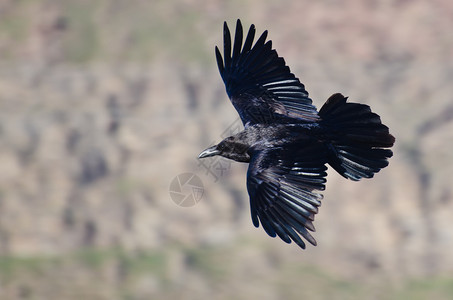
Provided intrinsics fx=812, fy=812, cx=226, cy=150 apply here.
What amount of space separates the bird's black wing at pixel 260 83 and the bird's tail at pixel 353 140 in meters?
0.75

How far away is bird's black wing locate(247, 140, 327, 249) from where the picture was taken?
35.0 feet

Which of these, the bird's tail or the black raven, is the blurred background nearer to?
the black raven

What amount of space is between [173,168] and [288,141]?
1867 inches

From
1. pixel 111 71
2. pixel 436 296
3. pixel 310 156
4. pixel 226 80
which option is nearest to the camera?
pixel 310 156

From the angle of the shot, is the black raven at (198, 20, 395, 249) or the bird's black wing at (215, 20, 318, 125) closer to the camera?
the black raven at (198, 20, 395, 249)

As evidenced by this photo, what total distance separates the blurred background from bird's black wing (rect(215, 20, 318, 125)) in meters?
40.8

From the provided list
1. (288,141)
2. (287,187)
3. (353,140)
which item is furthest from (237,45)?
(287,187)

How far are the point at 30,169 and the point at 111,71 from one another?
10.2m

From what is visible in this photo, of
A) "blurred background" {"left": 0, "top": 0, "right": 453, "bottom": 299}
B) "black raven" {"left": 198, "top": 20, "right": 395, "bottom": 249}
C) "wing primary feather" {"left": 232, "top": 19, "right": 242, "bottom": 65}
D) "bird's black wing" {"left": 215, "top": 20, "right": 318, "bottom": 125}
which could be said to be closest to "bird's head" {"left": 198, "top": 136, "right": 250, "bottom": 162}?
"black raven" {"left": 198, "top": 20, "right": 395, "bottom": 249}

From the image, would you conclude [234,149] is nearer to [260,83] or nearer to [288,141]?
[288,141]

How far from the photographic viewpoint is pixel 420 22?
65.1 meters

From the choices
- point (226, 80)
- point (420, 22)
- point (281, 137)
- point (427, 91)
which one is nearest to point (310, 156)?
point (281, 137)

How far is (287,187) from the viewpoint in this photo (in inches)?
438

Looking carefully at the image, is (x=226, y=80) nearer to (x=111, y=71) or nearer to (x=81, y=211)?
(x=81, y=211)
